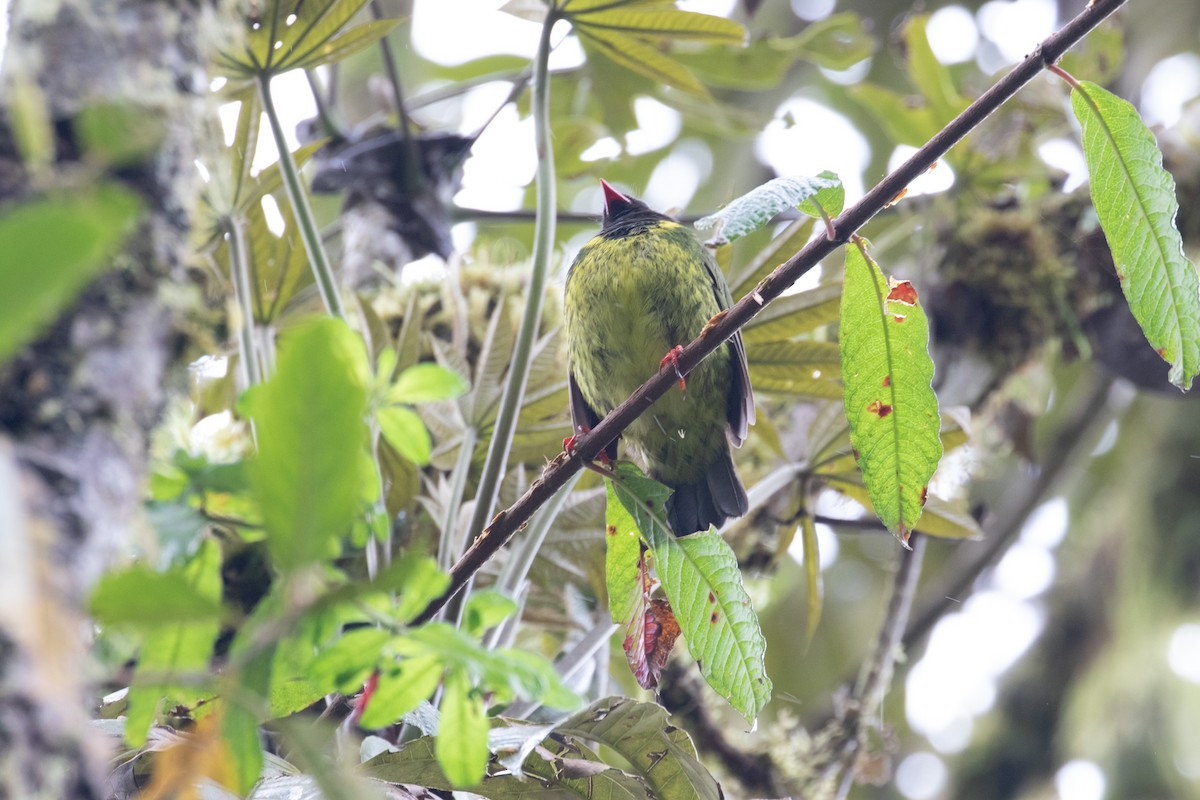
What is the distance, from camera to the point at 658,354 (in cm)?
224

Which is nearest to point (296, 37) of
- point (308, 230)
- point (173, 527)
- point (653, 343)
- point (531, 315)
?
point (308, 230)

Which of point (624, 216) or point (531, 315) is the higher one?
point (531, 315)

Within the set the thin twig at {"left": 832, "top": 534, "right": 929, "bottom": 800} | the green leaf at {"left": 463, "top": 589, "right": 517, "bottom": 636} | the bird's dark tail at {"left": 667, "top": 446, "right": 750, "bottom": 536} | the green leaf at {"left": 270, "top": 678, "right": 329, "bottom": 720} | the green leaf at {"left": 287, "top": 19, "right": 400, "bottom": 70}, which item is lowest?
the thin twig at {"left": 832, "top": 534, "right": 929, "bottom": 800}

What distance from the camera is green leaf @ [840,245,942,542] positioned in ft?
4.11

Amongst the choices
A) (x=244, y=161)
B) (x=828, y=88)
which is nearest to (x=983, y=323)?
(x=244, y=161)

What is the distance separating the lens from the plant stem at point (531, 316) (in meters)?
1.60

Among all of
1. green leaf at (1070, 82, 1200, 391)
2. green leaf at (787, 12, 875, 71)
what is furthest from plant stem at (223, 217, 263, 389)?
green leaf at (787, 12, 875, 71)

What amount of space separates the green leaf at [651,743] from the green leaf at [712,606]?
0.22 m

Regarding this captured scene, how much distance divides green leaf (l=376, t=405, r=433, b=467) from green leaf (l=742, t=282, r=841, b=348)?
116 centimetres

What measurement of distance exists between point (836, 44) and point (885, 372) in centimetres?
202

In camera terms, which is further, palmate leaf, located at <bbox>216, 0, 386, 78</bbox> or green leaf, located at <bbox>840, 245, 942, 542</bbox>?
palmate leaf, located at <bbox>216, 0, 386, 78</bbox>

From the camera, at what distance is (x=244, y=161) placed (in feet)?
6.38

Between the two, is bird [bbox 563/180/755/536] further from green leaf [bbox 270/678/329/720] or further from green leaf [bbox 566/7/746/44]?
green leaf [bbox 270/678/329/720]

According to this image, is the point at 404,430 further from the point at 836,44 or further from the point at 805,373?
the point at 836,44
